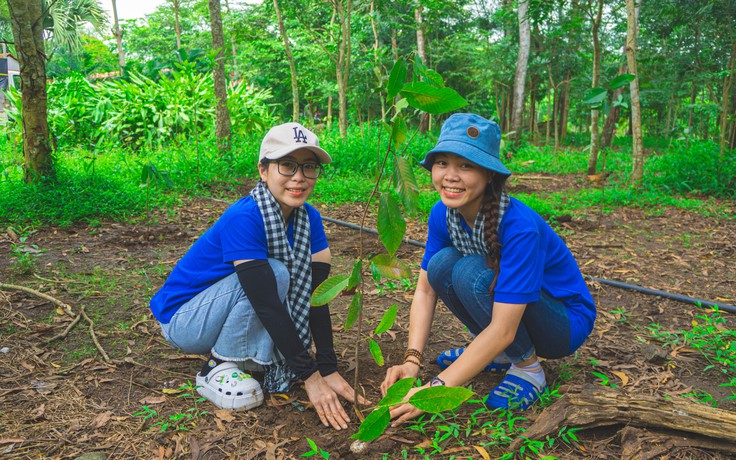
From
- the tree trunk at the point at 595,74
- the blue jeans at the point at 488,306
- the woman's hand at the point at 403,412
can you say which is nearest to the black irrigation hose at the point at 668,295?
the blue jeans at the point at 488,306

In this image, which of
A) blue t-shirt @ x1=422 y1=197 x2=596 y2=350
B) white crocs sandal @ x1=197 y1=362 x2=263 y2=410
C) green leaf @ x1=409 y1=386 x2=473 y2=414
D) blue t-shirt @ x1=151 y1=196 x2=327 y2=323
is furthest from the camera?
white crocs sandal @ x1=197 y1=362 x2=263 y2=410

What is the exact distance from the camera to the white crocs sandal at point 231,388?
1831 mm

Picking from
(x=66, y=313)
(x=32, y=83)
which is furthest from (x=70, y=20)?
(x=66, y=313)

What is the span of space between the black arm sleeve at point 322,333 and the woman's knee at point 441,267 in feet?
1.31

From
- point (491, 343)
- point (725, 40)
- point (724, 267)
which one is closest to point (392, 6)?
point (725, 40)

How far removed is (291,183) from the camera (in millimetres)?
1789

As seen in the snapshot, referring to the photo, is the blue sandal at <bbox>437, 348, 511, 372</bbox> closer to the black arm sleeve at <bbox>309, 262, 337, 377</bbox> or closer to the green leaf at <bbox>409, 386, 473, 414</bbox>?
the black arm sleeve at <bbox>309, 262, 337, 377</bbox>

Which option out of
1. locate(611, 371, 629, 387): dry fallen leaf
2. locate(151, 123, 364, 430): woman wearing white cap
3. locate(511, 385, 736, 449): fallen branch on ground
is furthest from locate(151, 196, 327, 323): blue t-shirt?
locate(611, 371, 629, 387): dry fallen leaf

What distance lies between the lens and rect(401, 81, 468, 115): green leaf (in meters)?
1.29

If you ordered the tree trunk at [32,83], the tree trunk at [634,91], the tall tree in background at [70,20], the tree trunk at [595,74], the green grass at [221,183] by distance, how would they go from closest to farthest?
1. the tree trunk at [32,83]
2. the green grass at [221,183]
3. the tree trunk at [634,91]
4. the tree trunk at [595,74]
5. the tall tree in background at [70,20]

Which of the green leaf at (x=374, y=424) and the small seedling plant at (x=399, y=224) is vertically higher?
the small seedling plant at (x=399, y=224)

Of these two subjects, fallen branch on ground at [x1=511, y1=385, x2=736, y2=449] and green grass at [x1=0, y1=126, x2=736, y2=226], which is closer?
fallen branch on ground at [x1=511, y1=385, x2=736, y2=449]

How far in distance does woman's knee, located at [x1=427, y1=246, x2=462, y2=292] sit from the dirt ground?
433 millimetres

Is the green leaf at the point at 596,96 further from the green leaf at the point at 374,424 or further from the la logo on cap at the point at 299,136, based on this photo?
the green leaf at the point at 374,424
